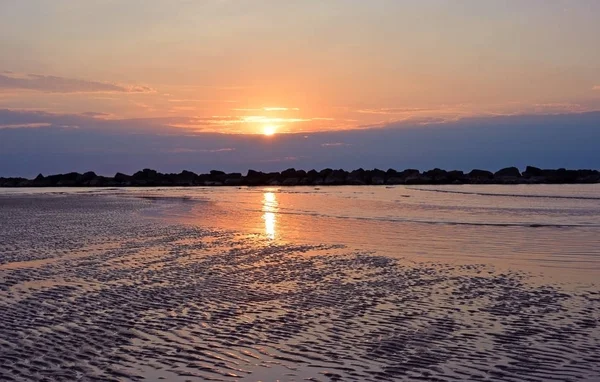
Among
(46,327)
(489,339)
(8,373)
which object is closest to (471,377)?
(489,339)

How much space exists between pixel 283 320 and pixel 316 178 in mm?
97541

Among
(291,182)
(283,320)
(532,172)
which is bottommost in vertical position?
(283,320)

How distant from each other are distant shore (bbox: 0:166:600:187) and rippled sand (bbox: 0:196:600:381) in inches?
3353

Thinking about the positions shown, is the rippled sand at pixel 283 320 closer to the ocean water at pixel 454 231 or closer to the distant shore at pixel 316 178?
the ocean water at pixel 454 231

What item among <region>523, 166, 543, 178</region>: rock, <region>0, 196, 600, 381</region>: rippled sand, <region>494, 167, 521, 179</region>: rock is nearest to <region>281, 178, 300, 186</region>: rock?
<region>494, 167, 521, 179</region>: rock

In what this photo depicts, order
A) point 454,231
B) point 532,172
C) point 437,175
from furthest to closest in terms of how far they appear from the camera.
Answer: point 437,175 → point 532,172 → point 454,231

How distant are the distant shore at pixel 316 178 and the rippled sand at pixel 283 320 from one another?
85.2 m

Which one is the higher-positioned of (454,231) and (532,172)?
(532,172)

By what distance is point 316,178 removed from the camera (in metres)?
108

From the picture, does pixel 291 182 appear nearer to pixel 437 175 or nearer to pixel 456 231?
pixel 437 175

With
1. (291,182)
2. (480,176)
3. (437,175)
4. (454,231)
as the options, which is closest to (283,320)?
(454,231)

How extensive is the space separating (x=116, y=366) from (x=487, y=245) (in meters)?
15.1

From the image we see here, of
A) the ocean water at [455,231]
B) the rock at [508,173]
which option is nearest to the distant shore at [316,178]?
the rock at [508,173]

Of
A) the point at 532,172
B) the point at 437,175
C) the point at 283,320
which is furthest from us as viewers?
the point at 437,175
